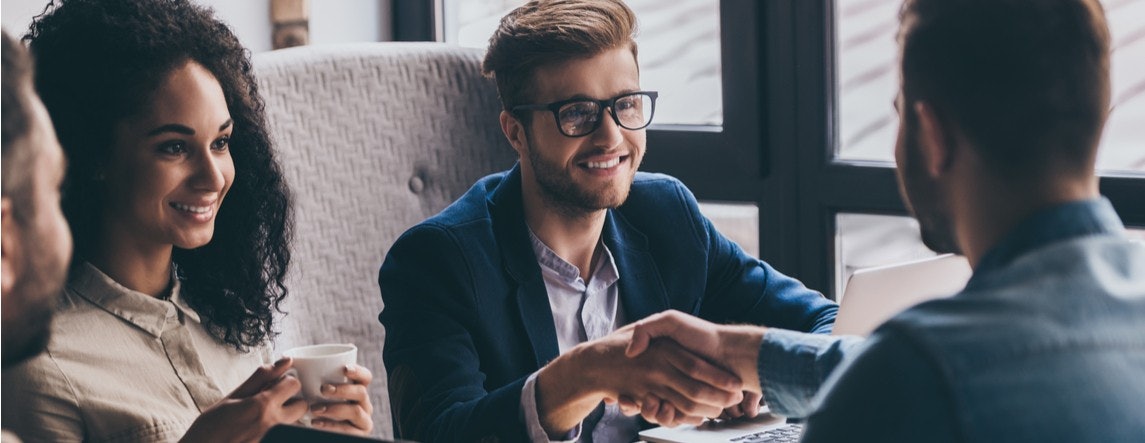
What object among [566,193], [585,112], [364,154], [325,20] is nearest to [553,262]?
[566,193]

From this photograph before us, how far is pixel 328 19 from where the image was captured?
3012 mm

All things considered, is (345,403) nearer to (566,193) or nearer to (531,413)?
(531,413)

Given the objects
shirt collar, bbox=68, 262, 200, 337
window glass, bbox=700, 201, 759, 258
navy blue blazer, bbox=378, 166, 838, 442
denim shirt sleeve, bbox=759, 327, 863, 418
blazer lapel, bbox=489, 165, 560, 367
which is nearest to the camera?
denim shirt sleeve, bbox=759, 327, 863, 418

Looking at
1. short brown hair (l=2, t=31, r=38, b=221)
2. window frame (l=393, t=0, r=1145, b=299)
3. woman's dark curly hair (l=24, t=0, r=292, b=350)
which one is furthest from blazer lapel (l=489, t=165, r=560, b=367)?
short brown hair (l=2, t=31, r=38, b=221)

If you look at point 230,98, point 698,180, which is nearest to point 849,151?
point 698,180

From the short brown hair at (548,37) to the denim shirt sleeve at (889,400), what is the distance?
1154mm

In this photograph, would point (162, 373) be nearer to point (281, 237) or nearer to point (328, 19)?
point (281, 237)

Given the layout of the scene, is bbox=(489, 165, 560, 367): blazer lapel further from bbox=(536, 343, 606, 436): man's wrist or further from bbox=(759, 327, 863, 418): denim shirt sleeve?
bbox=(759, 327, 863, 418): denim shirt sleeve

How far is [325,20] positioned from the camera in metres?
3.01

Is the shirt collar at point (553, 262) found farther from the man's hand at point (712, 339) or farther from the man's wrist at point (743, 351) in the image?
the man's wrist at point (743, 351)

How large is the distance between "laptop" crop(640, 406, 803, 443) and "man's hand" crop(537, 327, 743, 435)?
0.16 feet

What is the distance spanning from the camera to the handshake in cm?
160

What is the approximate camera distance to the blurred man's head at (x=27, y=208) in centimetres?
89

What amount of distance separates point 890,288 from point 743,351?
0.25 meters
